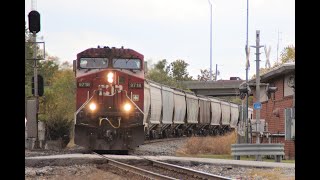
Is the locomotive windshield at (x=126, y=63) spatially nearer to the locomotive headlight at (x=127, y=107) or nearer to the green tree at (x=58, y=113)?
the locomotive headlight at (x=127, y=107)

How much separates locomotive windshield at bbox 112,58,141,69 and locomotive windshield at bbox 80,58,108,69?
0.34 meters

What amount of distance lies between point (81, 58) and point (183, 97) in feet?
53.8

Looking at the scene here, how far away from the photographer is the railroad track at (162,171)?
1171cm

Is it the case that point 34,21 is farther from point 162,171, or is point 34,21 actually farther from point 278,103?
point 278,103

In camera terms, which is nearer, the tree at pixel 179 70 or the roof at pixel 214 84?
the roof at pixel 214 84

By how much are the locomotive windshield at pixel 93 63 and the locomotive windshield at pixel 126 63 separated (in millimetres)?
343

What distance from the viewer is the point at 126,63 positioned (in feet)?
62.6

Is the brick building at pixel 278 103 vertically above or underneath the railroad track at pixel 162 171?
above

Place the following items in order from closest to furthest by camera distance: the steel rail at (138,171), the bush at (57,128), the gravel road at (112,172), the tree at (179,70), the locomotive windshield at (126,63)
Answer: the steel rail at (138,171), the gravel road at (112,172), the locomotive windshield at (126,63), the bush at (57,128), the tree at (179,70)

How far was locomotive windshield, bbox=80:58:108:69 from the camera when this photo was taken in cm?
1905

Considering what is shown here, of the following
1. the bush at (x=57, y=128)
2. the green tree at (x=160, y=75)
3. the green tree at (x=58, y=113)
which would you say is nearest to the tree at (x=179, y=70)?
the green tree at (x=160, y=75)

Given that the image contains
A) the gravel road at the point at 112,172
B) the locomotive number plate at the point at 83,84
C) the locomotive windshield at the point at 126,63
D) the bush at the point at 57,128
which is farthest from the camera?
the bush at the point at 57,128
